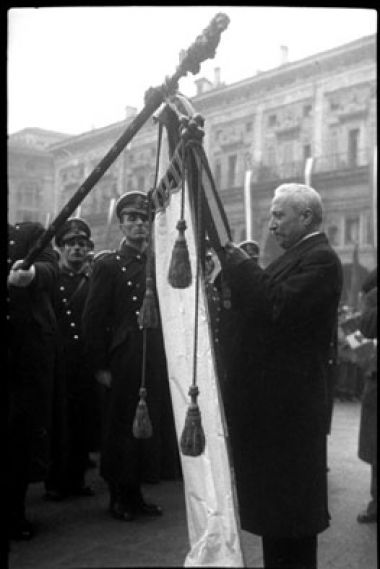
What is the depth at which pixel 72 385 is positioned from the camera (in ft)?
15.3

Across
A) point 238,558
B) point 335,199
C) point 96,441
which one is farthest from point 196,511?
point 335,199

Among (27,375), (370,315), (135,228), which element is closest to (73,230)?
(135,228)

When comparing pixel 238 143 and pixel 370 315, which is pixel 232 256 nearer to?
pixel 238 143

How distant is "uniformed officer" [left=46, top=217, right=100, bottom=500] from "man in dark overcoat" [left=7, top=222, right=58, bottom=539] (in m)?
0.47

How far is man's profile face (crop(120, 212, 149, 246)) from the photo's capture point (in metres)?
3.57

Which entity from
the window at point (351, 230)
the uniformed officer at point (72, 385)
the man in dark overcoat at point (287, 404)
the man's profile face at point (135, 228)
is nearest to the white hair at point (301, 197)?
the man in dark overcoat at point (287, 404)

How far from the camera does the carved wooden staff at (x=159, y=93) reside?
2482 mm

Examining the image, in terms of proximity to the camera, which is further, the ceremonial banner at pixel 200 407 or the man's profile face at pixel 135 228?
the man's profile face at pixel 135 228

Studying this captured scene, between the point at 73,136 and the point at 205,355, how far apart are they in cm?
146

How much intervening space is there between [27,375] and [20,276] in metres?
0.63

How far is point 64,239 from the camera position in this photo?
479 cm

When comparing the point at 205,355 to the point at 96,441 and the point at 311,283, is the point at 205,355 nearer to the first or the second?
the point at 311,283

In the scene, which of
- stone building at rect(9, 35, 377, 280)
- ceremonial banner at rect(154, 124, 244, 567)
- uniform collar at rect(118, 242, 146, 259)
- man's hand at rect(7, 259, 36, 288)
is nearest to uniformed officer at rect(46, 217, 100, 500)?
stone building at rect(9, 35, 377, 280)

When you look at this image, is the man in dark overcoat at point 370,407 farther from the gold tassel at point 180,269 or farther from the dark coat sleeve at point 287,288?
Answer: the gold tassel at point 180,269
